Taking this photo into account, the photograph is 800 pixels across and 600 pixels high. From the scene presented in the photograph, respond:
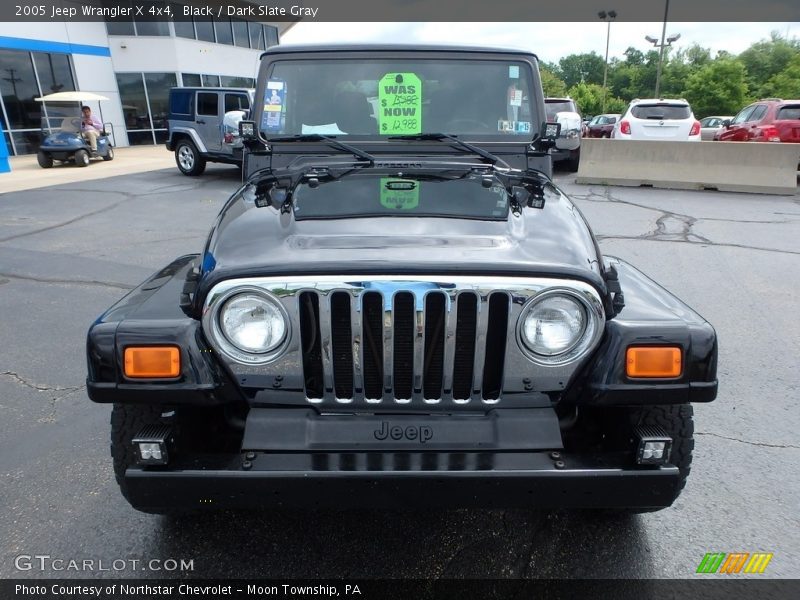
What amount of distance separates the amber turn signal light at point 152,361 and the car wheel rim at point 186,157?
13.1m

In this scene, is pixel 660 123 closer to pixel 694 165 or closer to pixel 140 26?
pixel 694 165

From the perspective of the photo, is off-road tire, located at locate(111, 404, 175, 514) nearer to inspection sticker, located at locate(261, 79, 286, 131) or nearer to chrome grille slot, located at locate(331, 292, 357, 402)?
chrome grille slot, located at locate(331, 292, 357, 402)

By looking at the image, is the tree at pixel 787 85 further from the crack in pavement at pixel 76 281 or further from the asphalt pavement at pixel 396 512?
the crack in pavement at pixel 76 281

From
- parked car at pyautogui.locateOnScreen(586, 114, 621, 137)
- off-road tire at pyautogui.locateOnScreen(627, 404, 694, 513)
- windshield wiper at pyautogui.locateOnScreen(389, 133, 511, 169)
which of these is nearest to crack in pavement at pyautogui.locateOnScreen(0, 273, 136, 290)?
windshield wiper at pyautogui.locateOnScreen(389, 133, 511, 169)

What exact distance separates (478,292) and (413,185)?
860 millimetres

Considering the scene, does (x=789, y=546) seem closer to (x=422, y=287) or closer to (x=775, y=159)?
(x=422, y=287)

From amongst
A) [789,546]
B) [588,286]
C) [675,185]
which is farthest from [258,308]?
[675,185]

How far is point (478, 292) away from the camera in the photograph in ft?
5.92

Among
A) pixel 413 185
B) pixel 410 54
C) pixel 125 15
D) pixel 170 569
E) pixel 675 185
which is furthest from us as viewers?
pixel 125 15

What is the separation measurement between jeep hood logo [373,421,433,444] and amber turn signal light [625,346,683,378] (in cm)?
69

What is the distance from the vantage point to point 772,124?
11.8 m

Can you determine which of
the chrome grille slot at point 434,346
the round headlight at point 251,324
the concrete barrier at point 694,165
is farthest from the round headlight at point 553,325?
the concrete barrier at point 694,165

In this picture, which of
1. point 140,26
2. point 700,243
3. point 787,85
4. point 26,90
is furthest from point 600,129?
point 787,85

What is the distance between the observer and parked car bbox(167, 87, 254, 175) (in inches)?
513
